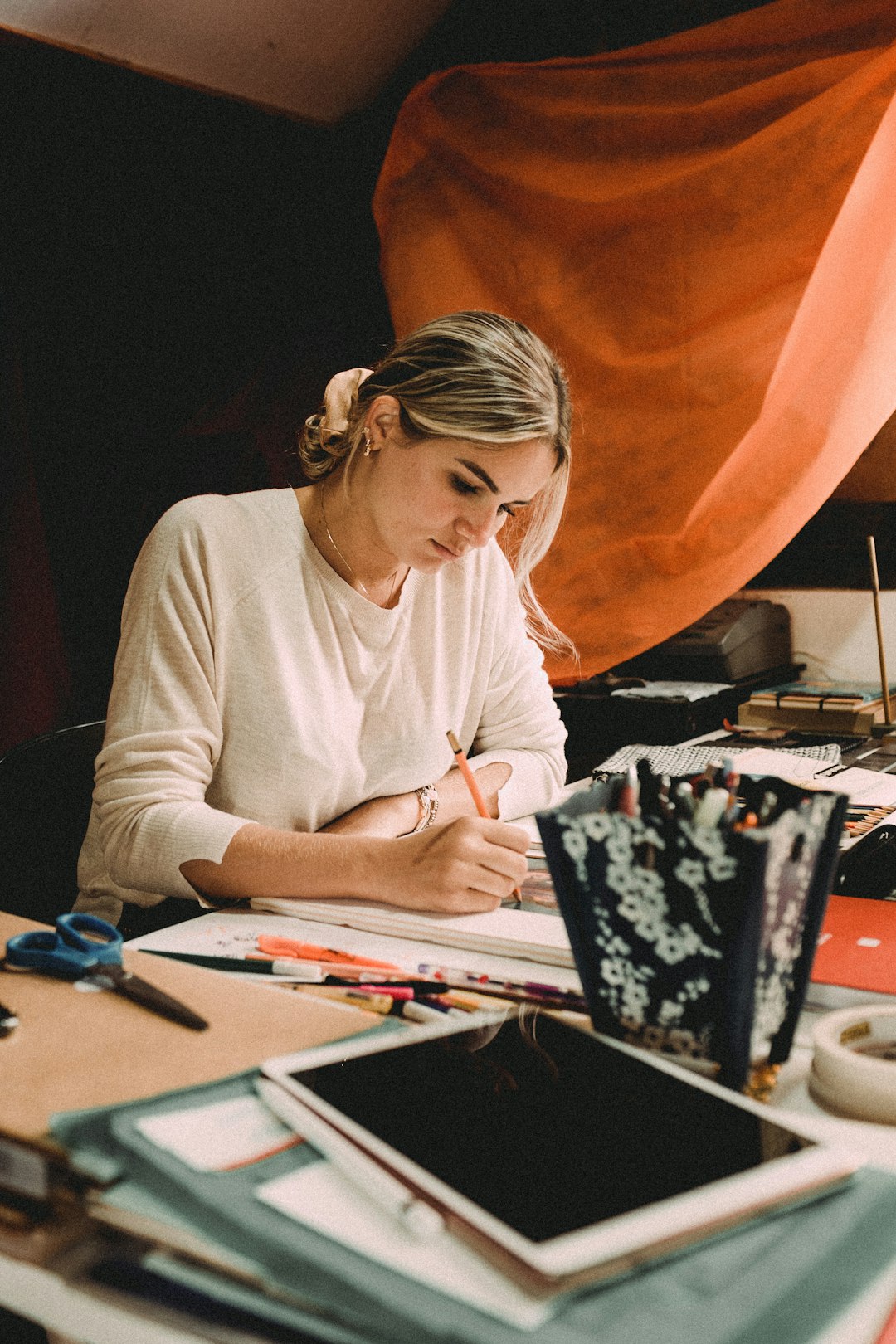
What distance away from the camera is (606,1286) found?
1.49 ft

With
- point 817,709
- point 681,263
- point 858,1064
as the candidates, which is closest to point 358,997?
point 858,1064

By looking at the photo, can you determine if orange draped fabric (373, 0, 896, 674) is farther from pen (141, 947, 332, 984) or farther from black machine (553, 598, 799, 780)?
pen (141, 947, 332, 984)

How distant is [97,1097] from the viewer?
604mm

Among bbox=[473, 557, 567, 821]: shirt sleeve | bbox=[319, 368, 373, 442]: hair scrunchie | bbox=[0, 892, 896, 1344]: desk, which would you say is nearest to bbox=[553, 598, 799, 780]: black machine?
bbox=[473, 557, 567, 821]: shirt sleeve

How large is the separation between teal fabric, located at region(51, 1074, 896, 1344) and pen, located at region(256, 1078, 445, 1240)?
0.02 metres

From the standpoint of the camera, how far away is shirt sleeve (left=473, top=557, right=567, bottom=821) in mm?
1536

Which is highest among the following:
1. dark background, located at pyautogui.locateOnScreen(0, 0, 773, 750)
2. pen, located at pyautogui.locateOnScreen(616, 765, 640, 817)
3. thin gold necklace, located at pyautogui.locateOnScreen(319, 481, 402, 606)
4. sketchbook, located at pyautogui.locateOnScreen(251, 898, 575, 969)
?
dark background, located at pyautogui.locateOnScreen(0, 0, 773, 750)

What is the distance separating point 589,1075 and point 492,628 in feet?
3.25

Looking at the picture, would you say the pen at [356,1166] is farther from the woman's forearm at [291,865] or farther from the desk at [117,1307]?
the woman's forearm at [291,865]

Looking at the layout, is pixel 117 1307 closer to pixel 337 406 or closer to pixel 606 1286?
pixel 606 1286

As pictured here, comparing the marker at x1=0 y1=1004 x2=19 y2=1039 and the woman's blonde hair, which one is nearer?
the marker at x1=0 y1=1004 x2=19 y2=1039

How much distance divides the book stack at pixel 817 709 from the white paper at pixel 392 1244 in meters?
1.52

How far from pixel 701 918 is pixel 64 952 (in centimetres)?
46

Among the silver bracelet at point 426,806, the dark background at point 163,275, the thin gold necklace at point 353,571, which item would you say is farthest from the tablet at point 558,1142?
the dark background at point 163,275
